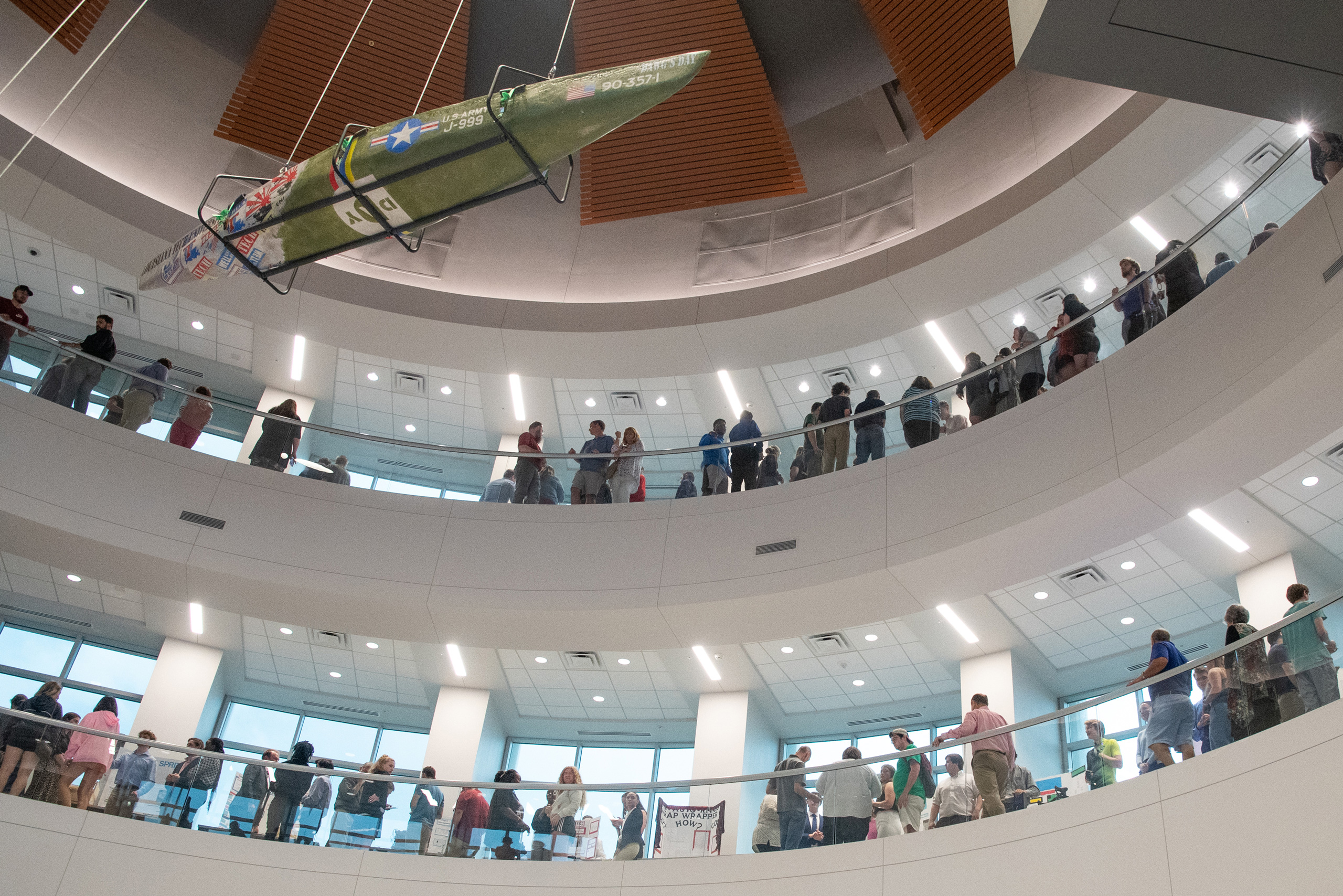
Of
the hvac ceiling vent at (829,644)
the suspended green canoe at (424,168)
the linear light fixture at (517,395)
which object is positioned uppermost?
the linear light fixture at (517,395)

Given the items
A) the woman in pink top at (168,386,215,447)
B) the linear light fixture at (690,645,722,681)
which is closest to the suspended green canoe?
the woman in pink top at (168,386,215,447)

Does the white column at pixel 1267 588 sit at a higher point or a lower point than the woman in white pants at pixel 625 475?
lower

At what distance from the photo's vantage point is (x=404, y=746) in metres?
16.8

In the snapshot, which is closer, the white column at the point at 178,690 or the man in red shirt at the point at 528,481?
the man in red shirt at the point at 528,481

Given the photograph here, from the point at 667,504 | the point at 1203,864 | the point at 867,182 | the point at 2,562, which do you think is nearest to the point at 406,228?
the point at 667,504

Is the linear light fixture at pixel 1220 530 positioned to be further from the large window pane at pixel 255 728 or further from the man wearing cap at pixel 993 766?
the large window pane at pixel 255 728

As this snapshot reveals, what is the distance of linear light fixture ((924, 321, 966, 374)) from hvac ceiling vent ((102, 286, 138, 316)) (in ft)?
37.8

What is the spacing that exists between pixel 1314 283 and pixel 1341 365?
0.72m

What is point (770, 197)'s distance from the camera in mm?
15344

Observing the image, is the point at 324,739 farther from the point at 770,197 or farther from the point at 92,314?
the point at 770,197

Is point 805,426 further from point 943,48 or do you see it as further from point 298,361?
point 298,361

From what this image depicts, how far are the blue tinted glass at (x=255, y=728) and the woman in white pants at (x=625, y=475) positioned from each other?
7.12 m

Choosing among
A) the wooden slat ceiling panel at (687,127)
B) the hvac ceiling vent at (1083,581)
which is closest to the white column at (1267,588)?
the hvac ceiling vent at (1083,581)

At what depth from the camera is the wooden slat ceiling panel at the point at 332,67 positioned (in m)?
14.6
